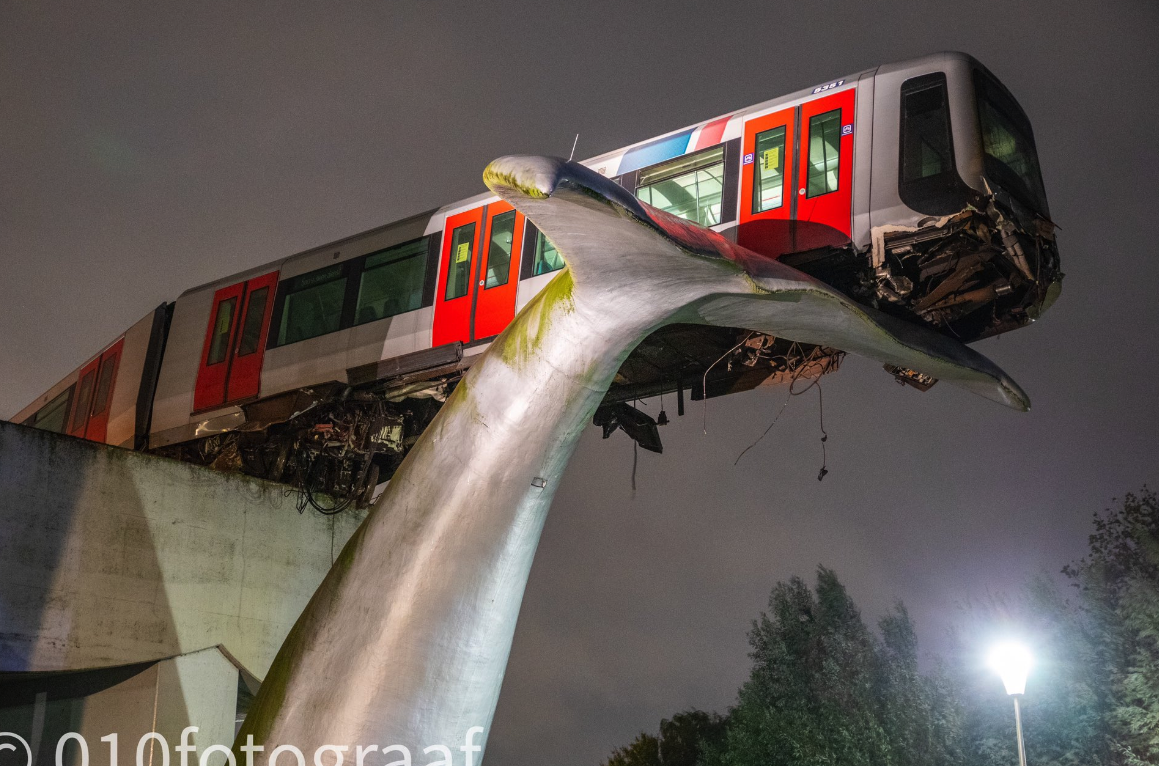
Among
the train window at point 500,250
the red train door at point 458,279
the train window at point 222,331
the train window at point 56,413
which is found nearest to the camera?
the train window at point 500,250

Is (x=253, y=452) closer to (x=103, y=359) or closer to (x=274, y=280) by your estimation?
(x=274, y=280)

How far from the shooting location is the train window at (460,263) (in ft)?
38.5

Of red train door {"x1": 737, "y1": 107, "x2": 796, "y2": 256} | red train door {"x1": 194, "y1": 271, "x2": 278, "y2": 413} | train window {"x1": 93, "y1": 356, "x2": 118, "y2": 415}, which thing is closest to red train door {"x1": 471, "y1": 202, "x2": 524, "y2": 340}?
red train door {"x1": 737, "y1": 107, "x2": 796, "y2": 256}

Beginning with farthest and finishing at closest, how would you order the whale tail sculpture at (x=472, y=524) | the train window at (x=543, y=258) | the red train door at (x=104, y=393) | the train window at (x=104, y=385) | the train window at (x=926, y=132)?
the train window at (x=104, y=385) < the red train door at (x=104, y=393) < the train window at (x=543, y=258) < the train window at (x=926, y=132) < the whale tail sculpture at (x=472, y=524)

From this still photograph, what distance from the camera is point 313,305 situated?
13.4 meters

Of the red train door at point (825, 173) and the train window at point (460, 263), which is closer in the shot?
the red train door at point (825, 173)

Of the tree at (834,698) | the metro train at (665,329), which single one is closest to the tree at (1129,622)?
the tree at (834,698)

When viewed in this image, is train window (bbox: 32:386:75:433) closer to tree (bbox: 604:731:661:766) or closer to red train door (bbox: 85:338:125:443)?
red train door (bbox: 85:338:125:443)

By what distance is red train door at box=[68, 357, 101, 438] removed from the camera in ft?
57.5

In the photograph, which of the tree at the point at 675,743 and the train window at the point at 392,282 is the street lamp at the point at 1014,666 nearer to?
the train window at the point at 392,282

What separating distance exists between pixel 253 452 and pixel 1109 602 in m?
18.8

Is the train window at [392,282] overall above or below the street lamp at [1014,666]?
above

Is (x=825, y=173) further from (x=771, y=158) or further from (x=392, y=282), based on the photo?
(x=392, y=282)

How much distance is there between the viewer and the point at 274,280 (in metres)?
14.1
